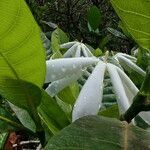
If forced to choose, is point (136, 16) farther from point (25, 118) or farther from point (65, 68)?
point (25, 118)

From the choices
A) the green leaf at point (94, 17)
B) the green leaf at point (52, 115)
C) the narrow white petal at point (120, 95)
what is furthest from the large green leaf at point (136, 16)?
the green leaf at point (94, 17)

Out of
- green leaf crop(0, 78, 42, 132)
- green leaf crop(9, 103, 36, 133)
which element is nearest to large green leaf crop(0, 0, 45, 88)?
green leaf crop(0, 78, 42, 132)

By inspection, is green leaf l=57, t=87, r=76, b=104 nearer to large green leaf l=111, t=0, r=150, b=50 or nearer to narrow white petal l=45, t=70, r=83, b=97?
narrow white petal l=45, t=70, r=83, b=97

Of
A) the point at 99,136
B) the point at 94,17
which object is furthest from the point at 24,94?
the point at 94,17

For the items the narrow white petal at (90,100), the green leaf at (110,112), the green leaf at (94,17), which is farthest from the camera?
the green leaf at (94,17)

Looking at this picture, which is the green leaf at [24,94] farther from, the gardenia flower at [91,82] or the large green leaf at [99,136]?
the large green leaf at [99,136]
